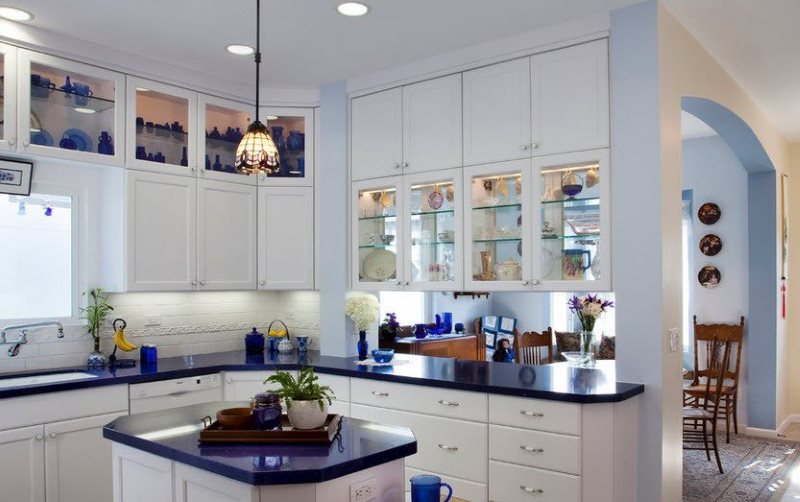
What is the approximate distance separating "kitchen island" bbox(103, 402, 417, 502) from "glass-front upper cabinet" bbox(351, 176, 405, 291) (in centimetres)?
202

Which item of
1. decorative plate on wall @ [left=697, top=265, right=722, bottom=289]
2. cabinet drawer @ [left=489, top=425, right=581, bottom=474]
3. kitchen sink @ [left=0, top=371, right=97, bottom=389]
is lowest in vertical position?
cabinet drawer @ [left=489, top=425, right=581, bottom=474]

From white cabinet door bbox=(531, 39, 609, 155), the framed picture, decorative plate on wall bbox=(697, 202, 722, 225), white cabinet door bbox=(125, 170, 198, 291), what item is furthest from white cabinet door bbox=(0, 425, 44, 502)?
decorative plate on wall bbox=(697, 202, 722, 225)

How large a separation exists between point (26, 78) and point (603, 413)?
3722mm

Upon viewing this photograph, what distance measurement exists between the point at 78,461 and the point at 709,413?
4.75 m

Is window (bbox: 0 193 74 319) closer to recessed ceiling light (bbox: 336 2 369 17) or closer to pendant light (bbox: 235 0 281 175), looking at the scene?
pendant light (bbox: 235 0 281 175)

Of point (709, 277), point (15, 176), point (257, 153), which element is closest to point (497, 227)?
point (257, 153)

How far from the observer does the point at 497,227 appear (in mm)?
4070

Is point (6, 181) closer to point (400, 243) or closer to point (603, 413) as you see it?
point (400, 243)

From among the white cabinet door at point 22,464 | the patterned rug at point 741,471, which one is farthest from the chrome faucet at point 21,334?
the patterned rug at point 741,471

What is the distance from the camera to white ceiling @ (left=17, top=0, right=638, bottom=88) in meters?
3.55

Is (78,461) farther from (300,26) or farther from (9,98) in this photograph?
(300,26)

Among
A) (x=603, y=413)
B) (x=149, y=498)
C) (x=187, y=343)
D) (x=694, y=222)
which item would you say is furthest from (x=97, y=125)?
(x=694, y=222)

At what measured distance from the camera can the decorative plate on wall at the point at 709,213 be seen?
6.88 m

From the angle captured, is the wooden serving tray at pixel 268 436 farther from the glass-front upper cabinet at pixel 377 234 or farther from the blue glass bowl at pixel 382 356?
the glass-front upper cabinet at pixel 377 234
